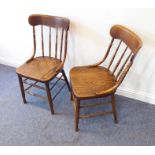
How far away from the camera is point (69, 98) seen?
2080 mm

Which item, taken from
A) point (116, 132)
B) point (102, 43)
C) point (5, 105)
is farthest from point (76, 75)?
point (5, 105)

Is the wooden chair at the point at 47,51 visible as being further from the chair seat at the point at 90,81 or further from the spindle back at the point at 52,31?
the chair seat at the point at 90,81

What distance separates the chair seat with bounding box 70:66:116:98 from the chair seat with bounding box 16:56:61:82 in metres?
0.21

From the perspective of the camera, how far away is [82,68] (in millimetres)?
1786

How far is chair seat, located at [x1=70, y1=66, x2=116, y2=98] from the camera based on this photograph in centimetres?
150

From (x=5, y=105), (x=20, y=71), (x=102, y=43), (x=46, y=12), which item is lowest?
(x=5, y=105)

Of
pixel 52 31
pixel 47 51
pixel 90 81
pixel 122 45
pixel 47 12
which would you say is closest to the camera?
pixel 90 81

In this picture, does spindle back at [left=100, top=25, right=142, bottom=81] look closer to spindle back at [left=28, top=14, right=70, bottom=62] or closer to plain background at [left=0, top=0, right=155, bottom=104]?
plain background at [left=0, top=0, right=155, bottom=104]

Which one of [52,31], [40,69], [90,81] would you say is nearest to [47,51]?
[52,31]

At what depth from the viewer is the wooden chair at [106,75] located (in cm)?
144

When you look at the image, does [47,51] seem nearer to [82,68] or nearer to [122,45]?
[82,68]

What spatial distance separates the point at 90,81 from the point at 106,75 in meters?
0.18
